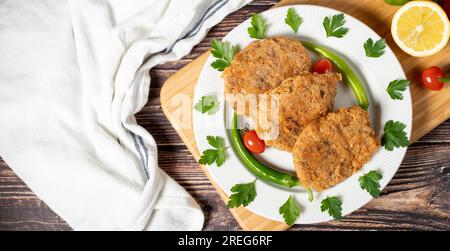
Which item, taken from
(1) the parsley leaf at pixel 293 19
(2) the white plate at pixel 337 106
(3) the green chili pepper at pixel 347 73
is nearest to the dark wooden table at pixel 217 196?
(2) the white plate at pixel 337 106

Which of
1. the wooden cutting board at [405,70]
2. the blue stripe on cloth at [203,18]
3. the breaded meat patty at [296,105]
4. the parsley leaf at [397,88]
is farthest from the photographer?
the blue stripe on cloth at [203,18]

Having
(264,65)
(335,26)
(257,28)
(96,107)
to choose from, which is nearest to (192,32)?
(257,28)

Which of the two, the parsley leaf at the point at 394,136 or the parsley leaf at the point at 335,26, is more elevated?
the parsley leaf at the point at 335,26

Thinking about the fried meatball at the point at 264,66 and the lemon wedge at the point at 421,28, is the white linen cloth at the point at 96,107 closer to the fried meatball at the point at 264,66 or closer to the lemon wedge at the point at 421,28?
the fried meatball at the point at 264,66

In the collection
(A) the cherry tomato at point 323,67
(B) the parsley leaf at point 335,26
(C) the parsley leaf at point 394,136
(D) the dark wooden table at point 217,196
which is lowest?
(D) the dark wooden table at point 217,196

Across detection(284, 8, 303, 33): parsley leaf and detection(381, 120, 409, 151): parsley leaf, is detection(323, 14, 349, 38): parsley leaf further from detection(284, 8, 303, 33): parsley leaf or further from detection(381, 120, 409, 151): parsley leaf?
detection(381, 120, 409, 151): parsley leaf

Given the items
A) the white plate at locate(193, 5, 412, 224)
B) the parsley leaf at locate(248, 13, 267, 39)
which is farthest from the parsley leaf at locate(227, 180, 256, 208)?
the parsley leaf at locate(248, 13, 267, 39)
